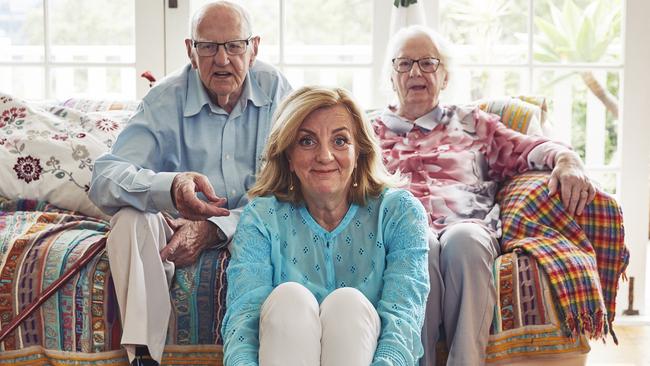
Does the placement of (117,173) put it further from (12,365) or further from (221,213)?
(12,365)

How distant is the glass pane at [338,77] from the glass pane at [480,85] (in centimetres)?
39

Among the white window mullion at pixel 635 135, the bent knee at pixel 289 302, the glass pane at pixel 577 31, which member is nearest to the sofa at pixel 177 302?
the bent knee at pixel 289 302

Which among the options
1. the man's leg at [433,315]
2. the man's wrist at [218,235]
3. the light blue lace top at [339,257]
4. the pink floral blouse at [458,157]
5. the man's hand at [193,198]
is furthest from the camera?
the pink floral blouse at [458,157]

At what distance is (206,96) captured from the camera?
260 centimetres

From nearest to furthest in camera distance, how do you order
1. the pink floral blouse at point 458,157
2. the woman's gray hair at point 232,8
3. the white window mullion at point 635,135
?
the woman's gray hair at point 232,8 → the pink floral blouse at point 458,157 → the white window mullion at point 635,135

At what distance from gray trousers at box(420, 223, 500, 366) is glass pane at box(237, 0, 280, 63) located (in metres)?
1.58

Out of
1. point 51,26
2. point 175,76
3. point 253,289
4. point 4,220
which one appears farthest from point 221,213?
point 51,26

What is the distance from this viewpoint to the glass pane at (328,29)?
3727mm

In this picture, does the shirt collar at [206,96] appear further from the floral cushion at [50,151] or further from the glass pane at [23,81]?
the glass pane at [23,81]

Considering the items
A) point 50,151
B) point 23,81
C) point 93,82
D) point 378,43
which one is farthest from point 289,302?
point 23,81

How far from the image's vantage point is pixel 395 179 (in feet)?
7.49

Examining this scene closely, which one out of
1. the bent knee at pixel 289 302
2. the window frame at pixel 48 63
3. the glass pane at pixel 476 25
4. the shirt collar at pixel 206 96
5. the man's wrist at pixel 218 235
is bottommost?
the bent knee at pixel 289 302

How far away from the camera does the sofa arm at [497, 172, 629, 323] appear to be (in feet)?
8.30

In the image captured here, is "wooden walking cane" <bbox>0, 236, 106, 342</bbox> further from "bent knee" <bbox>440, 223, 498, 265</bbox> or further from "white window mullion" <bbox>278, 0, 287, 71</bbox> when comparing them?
"white window mullion" <bbox>278, 0, 287, 71</bbox>
